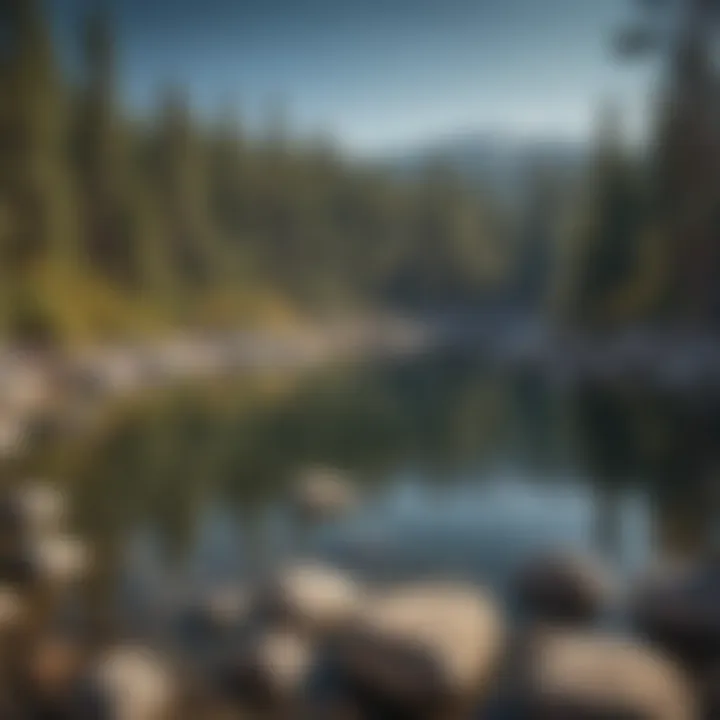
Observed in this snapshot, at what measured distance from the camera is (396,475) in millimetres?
2553

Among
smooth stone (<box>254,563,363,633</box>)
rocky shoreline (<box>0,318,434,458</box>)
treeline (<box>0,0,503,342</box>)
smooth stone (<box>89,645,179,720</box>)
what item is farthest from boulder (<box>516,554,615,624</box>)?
treeline (<box>0,0,503,342</box>)

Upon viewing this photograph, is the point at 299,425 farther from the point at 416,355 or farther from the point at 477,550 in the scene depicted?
the point at 477,550

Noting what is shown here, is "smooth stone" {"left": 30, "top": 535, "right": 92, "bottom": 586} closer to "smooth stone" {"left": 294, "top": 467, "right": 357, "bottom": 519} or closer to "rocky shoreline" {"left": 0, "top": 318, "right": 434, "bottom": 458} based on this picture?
"smooth stone" {"left": 294, "top": 467, "right": 357, "bottom": 519}

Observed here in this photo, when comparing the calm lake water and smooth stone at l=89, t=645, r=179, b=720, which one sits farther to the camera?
the calm lake water

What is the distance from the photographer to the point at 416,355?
3115mm

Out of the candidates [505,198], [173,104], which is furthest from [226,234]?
[505,198]

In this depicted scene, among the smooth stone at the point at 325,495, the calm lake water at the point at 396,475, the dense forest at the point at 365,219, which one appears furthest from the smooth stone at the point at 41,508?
the dense forest at the point at 365,219

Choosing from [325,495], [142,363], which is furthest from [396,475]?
[142,363]

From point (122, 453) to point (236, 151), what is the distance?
1338 mm

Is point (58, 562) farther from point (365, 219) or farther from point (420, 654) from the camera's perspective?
point (365, 219)

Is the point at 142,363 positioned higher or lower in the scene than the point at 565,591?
higher

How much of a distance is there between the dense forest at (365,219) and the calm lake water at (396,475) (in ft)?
1.52

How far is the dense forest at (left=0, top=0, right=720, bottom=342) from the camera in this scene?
2602 mm

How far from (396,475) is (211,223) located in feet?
4.68
